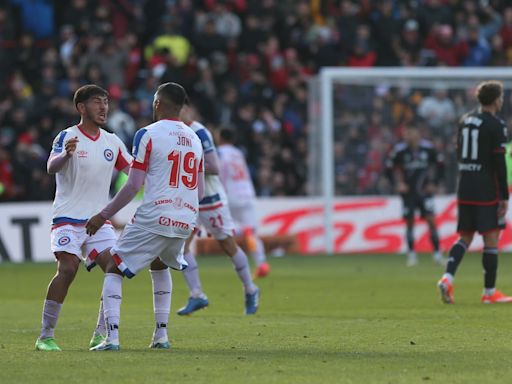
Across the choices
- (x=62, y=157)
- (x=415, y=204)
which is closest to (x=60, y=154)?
(x=62, y=157)

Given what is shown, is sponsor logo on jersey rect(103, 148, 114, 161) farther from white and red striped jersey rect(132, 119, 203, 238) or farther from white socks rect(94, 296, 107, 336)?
white socks rect(94, 296, 107, 336)

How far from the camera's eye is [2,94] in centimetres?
2648

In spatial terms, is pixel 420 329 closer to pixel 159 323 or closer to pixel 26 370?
pixel 159 323

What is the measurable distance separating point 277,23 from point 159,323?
67.3 feet

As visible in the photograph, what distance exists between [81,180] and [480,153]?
5.81 metres

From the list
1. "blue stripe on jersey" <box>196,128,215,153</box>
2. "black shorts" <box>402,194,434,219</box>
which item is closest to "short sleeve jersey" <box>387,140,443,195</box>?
"black shorts" <box>402,194,434,219</box>

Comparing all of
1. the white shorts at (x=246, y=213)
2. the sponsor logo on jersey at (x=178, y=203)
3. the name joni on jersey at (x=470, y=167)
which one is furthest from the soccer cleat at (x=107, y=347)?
the white shorts at (x=246, y=213)

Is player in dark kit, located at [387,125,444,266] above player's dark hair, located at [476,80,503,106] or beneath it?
beneath

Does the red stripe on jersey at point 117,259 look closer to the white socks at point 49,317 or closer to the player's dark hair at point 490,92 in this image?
the white socks at point 49,317

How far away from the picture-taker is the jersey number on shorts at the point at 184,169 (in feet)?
34.4

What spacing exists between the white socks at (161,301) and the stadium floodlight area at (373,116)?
15802mm

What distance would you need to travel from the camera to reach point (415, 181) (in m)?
23.8

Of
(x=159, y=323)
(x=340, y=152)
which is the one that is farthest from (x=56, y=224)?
(x=340, y=152)

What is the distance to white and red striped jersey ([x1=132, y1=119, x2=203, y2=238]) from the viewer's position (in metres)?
10.4
